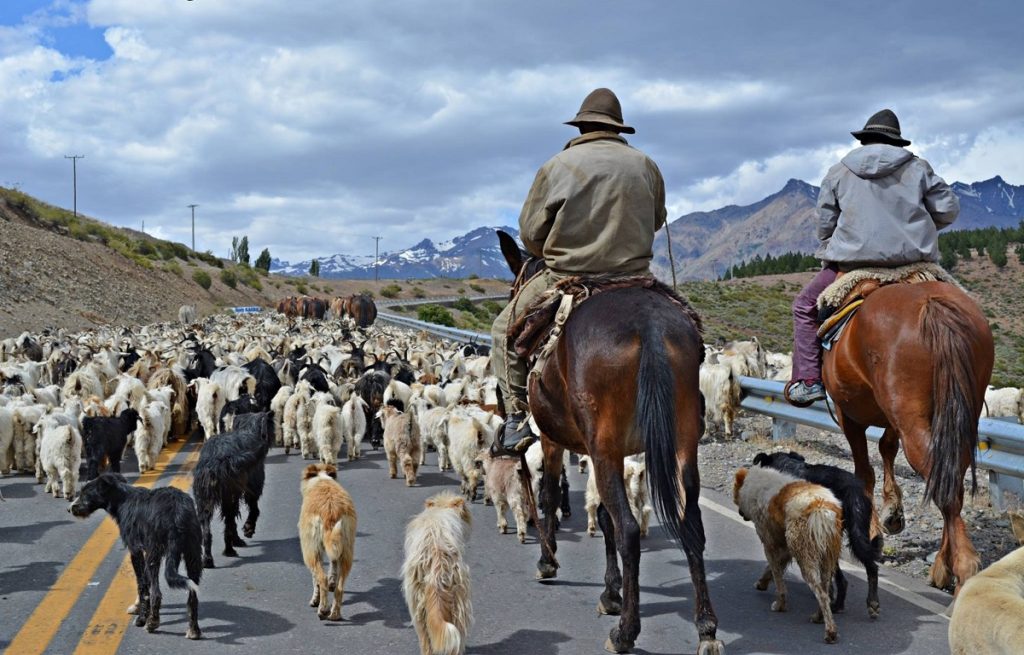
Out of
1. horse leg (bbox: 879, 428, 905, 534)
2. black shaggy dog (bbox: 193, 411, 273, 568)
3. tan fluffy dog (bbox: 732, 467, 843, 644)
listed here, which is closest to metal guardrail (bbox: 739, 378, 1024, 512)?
horse leg (bbox: 879, 428, 905, 534)

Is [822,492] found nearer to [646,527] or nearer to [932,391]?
[932,391]

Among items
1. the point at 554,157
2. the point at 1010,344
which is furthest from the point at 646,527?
the point at 1010,344

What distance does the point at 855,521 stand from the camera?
235 inches

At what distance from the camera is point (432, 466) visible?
12078mm

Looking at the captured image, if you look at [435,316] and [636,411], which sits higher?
[435,316]

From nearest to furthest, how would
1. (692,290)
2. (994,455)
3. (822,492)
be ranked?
(822,492)
(994,455)
(692,290)

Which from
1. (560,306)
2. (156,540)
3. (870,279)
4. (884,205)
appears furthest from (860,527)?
(156,540)

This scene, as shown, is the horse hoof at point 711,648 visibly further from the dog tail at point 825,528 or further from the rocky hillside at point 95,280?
the rocky hillside at point 95,280

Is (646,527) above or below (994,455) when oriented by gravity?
below

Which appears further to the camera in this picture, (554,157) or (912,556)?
(912,556)

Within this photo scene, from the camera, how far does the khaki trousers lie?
22.1ft

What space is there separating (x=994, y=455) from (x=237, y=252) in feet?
415

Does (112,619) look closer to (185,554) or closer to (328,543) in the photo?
(185,554)

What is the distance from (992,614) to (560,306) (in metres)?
2.87
